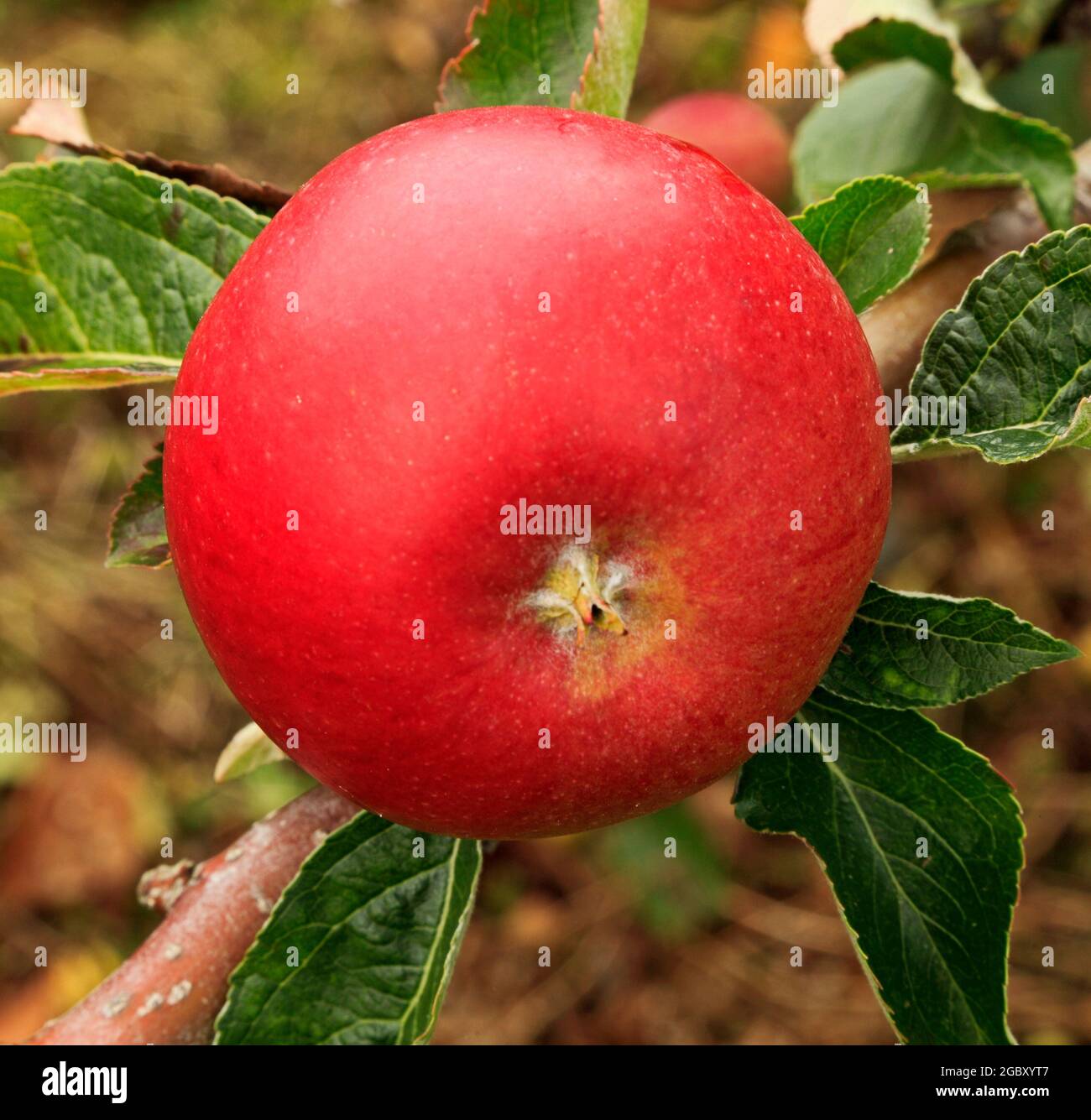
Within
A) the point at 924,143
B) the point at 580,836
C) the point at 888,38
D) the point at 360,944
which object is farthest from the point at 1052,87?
the point at 580,836

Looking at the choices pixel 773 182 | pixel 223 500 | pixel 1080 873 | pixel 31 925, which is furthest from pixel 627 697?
pixel 31 925

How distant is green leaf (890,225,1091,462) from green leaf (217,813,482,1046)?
545mm

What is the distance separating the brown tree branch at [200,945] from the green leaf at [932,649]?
48 centimetres

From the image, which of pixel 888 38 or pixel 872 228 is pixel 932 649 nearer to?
pixel 872 228

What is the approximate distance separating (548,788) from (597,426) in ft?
0.78

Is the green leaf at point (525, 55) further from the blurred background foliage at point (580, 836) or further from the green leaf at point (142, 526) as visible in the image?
the blurred background foliage at point (580, 836)

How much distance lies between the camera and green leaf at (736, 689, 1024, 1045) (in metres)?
0.96

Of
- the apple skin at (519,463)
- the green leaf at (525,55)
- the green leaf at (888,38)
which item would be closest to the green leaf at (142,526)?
the apple skin at (519,463)

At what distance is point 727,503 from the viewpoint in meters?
0.70

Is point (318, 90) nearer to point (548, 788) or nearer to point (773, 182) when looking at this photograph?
point (773, 182)

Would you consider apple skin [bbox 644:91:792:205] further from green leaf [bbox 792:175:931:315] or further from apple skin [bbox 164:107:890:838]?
apple skin [bbox 164:107:890:838]

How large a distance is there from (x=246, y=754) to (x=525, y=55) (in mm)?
688

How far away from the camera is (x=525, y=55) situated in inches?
40.8

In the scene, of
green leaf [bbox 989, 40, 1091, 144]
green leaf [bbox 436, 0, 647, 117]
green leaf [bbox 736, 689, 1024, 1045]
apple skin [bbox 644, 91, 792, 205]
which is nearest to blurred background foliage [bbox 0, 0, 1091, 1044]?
apple skin [bbox 644, 91, 792, 205]
